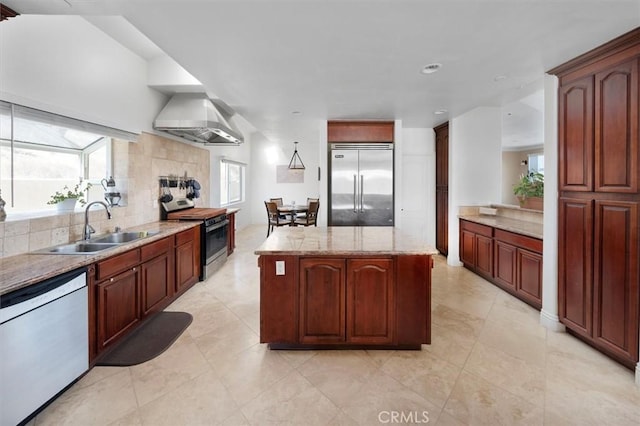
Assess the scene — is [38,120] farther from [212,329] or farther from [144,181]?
[212,329]

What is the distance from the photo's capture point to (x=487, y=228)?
3998 millimetres

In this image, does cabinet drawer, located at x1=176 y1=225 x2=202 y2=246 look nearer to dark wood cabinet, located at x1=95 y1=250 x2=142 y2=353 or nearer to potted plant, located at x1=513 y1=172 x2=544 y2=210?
dark wood cabinet, located at x1=95 y1=250 x2=142 y2=353

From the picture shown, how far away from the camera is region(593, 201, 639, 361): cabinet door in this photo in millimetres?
2061

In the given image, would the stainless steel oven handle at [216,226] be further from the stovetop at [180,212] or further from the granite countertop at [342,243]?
the granite countertop at [342,243]

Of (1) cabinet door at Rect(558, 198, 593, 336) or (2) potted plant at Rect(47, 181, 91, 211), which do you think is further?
(2) potted plant at Rect(47, 181, 91, 211)

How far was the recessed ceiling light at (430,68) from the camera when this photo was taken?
2.53m

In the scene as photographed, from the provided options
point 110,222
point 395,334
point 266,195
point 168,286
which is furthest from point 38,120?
point 266,195

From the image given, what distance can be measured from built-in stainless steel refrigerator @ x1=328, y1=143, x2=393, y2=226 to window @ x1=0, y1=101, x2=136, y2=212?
9.34ft

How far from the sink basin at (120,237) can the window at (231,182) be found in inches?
157

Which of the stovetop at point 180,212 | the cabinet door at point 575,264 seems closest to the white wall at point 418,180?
the cabinet door at point 575,264

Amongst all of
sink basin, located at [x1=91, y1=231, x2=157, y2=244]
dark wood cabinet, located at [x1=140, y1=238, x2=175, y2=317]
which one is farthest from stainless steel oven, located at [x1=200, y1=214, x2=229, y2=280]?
sink basin, located at [x1=91, y1=231, x2=157, y2=244]

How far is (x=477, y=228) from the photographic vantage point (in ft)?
14.0

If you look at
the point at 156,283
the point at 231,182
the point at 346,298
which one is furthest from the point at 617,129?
the point at 231,182

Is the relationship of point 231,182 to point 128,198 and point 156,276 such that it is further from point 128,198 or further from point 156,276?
point 156,276
